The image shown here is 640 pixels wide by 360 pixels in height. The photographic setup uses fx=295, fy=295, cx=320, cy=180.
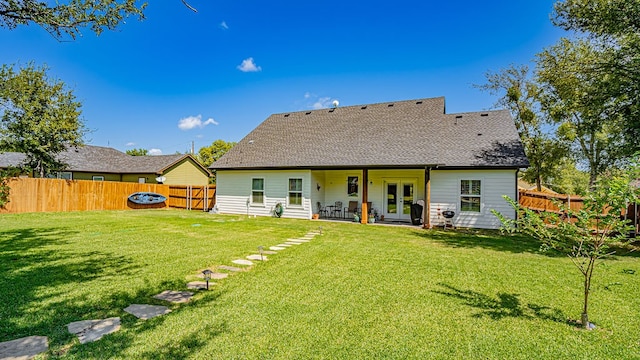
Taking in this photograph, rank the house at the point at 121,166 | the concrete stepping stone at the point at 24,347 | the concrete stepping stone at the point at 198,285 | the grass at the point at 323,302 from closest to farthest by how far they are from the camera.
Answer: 1. the concrete stepping stone at the point at 24,347
2. the grass at the point at 323,302
3. the concrete stepping stone at the point at 198,285
4. the house at the point at 121,166

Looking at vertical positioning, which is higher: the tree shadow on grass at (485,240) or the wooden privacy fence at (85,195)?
the wooden privacy fence at (85,195)

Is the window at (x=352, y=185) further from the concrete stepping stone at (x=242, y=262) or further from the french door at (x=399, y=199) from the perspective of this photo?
the concrete stepping stone at (x=242, y=262)

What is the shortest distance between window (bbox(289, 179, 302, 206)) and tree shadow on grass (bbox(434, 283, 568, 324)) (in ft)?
32.9

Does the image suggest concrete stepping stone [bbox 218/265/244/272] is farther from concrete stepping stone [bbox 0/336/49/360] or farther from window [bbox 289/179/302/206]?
window [bbox 289/179/302/206]

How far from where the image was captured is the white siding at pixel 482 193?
11242 mm

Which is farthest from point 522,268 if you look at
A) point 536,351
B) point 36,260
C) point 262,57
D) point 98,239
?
point 262,57

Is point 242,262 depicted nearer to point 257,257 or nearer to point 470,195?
point 257,257

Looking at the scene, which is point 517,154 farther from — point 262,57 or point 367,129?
point 262,57

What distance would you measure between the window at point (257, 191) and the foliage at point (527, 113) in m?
15.3

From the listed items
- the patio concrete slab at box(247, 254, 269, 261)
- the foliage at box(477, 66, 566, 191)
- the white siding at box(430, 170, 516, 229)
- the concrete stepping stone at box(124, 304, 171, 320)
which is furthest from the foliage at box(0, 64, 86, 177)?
the foliage at box(477, 66, 566, 191)

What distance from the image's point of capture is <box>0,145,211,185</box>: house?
21.5 meters

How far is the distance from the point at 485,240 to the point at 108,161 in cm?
2771

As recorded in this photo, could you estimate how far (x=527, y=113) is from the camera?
60.6 feet

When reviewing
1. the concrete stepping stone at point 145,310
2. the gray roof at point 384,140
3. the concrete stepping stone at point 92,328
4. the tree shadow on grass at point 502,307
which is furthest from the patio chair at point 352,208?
the concrete stepping stone at point 92,328
